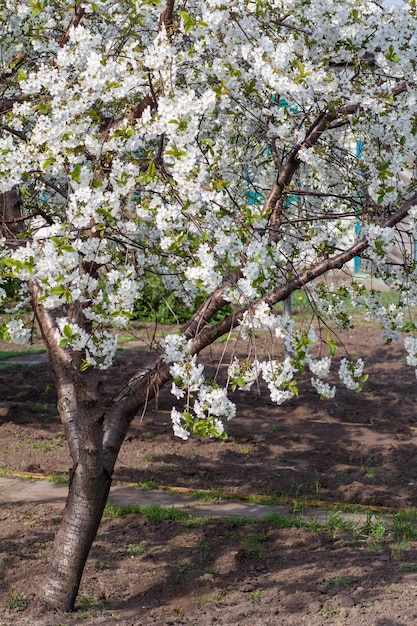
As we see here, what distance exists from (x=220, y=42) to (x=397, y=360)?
7987mm

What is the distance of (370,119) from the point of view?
13.7 ft

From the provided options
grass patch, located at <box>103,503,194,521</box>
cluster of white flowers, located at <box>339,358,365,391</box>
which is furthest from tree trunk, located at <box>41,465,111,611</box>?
cluster of white flowers, located at <box>339,358,365,391</box>

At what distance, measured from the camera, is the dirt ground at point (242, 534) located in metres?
4.30

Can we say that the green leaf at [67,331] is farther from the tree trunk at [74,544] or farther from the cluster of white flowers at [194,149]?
the tree trunk at [74,544]

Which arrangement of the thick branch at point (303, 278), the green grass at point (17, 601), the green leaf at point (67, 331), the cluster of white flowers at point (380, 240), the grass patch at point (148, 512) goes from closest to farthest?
the green leaf at point (67, 331), the cluster of white flowers at point (380, 240), the thick branch at point (303, 278), the green grass at point (17, 601), the grass patch at point (148, 512)

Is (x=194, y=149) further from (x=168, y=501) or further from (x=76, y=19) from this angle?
(x=168, y=501)

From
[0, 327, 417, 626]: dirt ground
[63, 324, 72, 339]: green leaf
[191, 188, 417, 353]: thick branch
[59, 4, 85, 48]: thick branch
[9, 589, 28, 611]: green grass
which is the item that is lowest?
[9, 589, 28, 611]: green grass

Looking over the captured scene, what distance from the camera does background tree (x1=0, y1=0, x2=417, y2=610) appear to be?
3428 mm

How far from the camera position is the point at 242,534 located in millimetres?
5309

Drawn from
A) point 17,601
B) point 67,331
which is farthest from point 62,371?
point 67,331

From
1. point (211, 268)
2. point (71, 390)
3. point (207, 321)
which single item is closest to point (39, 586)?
point (71, 390)

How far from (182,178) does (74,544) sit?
2.10 meters

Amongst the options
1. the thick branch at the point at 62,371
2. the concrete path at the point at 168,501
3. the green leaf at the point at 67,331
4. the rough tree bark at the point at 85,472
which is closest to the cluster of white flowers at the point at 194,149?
the green leaf at the point at 67,331

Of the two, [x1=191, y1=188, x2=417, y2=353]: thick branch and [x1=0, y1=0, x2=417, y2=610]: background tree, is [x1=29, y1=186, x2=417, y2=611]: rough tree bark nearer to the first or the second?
[x1=0, y1=0, x2=417, y2=610]: background tree
